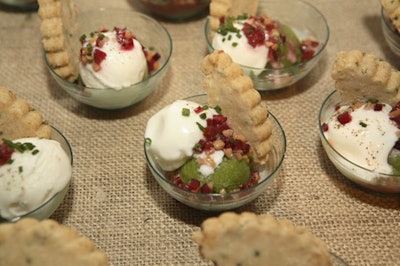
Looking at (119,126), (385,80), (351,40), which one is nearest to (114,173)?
(119,126)

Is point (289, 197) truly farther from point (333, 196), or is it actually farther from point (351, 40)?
point (351, 40)

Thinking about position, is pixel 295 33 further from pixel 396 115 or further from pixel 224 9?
pixel 396 115

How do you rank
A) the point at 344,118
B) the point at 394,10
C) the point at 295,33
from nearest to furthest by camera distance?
the point at 344,118, the point at 394,10, the point at 295,33

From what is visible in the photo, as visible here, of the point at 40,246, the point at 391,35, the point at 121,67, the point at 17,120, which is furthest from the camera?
the point at 391,35

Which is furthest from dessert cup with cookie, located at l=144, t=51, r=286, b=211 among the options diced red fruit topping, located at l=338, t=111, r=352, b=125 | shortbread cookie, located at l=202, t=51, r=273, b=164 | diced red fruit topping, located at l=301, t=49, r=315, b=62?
diced red fruit topping, located at l=301, t=49, r=315, b=62

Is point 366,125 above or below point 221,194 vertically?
above

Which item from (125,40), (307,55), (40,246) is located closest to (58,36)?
(125,40)

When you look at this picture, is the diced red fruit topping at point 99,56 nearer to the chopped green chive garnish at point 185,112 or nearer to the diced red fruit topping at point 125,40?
the diced red fruit topping at point 125,40
